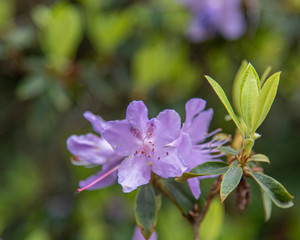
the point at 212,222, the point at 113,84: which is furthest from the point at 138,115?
the point at 113,84

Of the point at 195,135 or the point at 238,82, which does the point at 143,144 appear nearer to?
the point at 195,135

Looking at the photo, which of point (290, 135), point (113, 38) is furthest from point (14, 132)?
point (290, 135)

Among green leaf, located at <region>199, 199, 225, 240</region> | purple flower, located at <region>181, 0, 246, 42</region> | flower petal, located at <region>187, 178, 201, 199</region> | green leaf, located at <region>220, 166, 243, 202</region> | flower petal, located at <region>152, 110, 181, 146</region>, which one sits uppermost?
flower petal, located at <region>152, 110, 181, 146</region>

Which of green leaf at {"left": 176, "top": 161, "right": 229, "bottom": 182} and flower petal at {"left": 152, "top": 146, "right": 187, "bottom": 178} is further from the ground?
flower petal at {"left": 152, "top": 146, "right": 187, "bottom": 178}

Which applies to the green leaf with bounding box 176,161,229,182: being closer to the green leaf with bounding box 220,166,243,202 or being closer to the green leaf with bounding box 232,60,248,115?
the green leaf with bounding box 220,166,243,202

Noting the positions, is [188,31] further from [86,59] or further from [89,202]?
[89,202]

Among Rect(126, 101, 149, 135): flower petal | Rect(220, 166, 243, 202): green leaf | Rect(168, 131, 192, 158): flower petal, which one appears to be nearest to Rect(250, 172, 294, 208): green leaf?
Rect(220, 166, 243, 202): green leaf

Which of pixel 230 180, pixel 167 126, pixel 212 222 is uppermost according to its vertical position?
pixel 167 126
